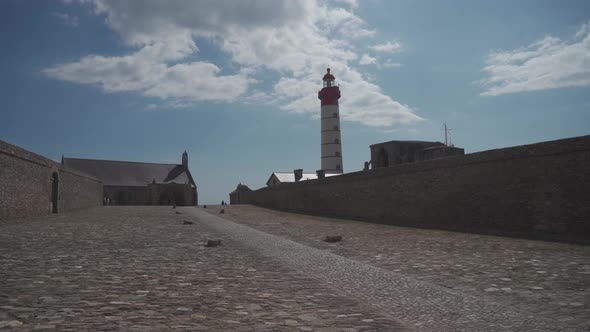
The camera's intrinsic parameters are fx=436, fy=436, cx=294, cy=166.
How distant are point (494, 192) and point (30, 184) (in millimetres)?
19299

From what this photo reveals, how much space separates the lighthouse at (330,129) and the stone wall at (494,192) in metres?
29.4

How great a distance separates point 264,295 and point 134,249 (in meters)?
5.18

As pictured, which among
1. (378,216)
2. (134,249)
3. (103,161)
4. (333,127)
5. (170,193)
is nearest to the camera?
(134,249)

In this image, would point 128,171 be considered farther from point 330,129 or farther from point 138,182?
point 330,129

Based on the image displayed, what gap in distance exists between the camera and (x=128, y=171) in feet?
228

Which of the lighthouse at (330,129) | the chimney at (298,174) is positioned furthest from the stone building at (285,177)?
the lighthouse at (330,129)

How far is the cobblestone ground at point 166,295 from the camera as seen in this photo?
396 centimetres

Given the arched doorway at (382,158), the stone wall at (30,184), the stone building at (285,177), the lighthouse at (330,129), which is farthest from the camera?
Result: the stone building at (285,177)

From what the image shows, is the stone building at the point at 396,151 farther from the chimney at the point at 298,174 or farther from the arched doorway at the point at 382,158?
the chimney at the point at 298,174

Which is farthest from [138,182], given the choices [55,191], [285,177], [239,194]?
[55,191]

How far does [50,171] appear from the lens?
23.1 metres

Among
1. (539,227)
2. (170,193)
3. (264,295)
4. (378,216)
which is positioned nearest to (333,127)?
(170,193)

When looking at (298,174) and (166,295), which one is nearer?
(166,295)

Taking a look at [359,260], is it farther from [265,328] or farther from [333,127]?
[333,127]
